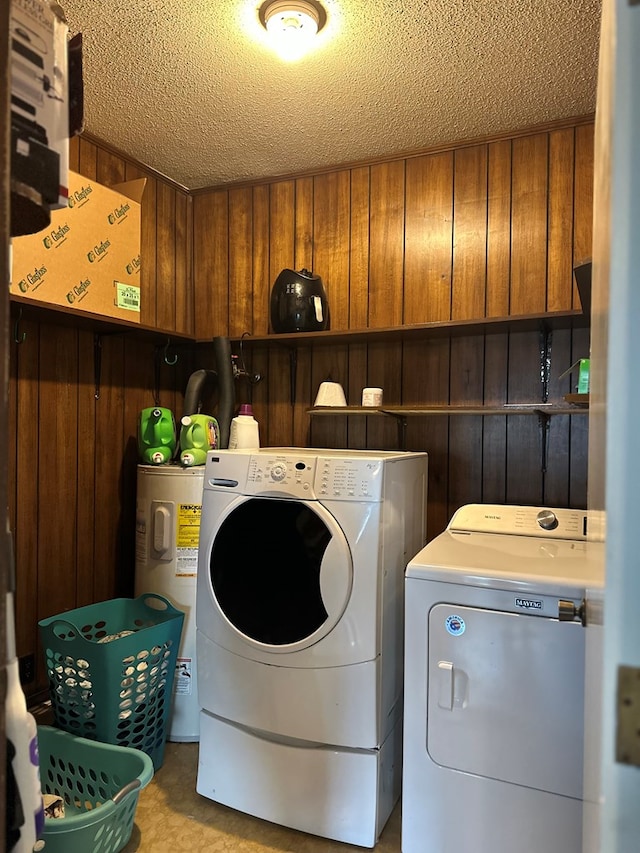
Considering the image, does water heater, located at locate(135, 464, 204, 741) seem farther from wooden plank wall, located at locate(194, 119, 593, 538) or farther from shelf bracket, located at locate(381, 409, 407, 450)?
shelf bracket, located at locate(381, 409, 407, 450)

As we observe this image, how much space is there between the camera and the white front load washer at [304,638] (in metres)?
1.67

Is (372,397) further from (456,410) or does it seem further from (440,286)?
(440,286)

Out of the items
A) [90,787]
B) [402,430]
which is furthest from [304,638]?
[402,430]

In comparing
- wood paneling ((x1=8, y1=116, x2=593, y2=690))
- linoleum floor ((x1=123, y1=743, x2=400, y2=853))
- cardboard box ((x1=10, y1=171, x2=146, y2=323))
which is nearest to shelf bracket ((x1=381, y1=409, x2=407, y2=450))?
wood paneling ((x1=8, y1=116, x2=593, y2=690))

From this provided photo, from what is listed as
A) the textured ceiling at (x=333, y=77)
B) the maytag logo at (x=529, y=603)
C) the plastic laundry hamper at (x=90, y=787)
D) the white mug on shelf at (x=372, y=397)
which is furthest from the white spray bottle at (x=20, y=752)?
the white mug on shelf at (x=372, y=397)

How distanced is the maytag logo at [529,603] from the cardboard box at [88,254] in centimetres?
178

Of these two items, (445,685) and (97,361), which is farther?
(97,361)

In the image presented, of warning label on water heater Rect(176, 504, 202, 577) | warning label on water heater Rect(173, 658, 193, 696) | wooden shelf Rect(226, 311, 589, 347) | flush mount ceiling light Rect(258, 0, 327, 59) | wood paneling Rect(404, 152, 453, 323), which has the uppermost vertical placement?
flush mount ceiling light Rect(258, 0, 327, 59)

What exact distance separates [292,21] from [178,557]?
5.94 feet

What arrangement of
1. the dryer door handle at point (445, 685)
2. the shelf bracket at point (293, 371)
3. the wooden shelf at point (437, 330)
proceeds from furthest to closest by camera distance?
1. the shelf bracket at point (293, 371)
2. the wooden shelf at point (437, 330)
3. the dryer door handle at point (445, 685)

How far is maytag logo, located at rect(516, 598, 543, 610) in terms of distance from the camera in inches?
55.6

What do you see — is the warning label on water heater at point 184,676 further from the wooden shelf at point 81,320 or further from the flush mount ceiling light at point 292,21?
the flush mount ceiling light at point 292,21

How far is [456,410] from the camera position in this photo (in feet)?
7.02

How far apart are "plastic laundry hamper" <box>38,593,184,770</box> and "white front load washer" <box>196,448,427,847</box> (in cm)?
18
